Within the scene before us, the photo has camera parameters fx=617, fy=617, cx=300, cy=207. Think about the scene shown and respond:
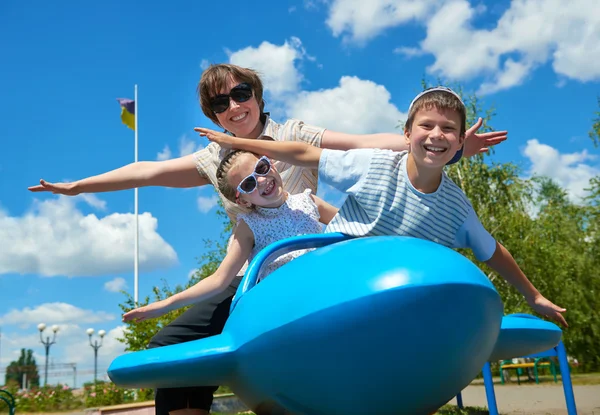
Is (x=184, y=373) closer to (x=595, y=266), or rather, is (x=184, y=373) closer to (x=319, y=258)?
(x=319, y=258)

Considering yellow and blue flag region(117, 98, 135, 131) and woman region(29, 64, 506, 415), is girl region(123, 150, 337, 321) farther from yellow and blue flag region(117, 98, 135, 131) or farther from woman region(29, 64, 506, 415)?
yellow and blue flag region(117, 98, 135, 131)

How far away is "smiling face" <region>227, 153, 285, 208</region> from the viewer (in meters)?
2.62

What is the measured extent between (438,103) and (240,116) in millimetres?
1198

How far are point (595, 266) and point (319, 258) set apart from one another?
20172 millimetres

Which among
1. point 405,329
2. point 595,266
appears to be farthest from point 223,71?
point 595,266

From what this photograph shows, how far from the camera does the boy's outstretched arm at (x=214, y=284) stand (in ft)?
8.82

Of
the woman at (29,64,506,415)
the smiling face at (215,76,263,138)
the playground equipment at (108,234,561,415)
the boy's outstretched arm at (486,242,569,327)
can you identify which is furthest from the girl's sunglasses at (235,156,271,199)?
the boy's outstretched arm at (486,242,569,327)

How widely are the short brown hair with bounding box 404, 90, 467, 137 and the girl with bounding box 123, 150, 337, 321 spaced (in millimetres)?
654

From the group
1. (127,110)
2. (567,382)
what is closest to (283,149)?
(567,382)

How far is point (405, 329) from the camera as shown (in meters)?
1.66

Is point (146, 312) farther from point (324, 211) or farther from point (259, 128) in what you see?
point (259, 128)

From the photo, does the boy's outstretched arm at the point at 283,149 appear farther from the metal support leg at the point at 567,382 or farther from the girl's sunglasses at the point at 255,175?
the metal support leg at the point at 567,382

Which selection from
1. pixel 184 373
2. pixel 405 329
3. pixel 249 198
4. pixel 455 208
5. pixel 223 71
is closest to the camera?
pixel 405 329

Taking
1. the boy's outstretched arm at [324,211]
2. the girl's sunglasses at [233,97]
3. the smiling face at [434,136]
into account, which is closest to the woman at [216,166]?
the girl's sunglasses at [233,97]
